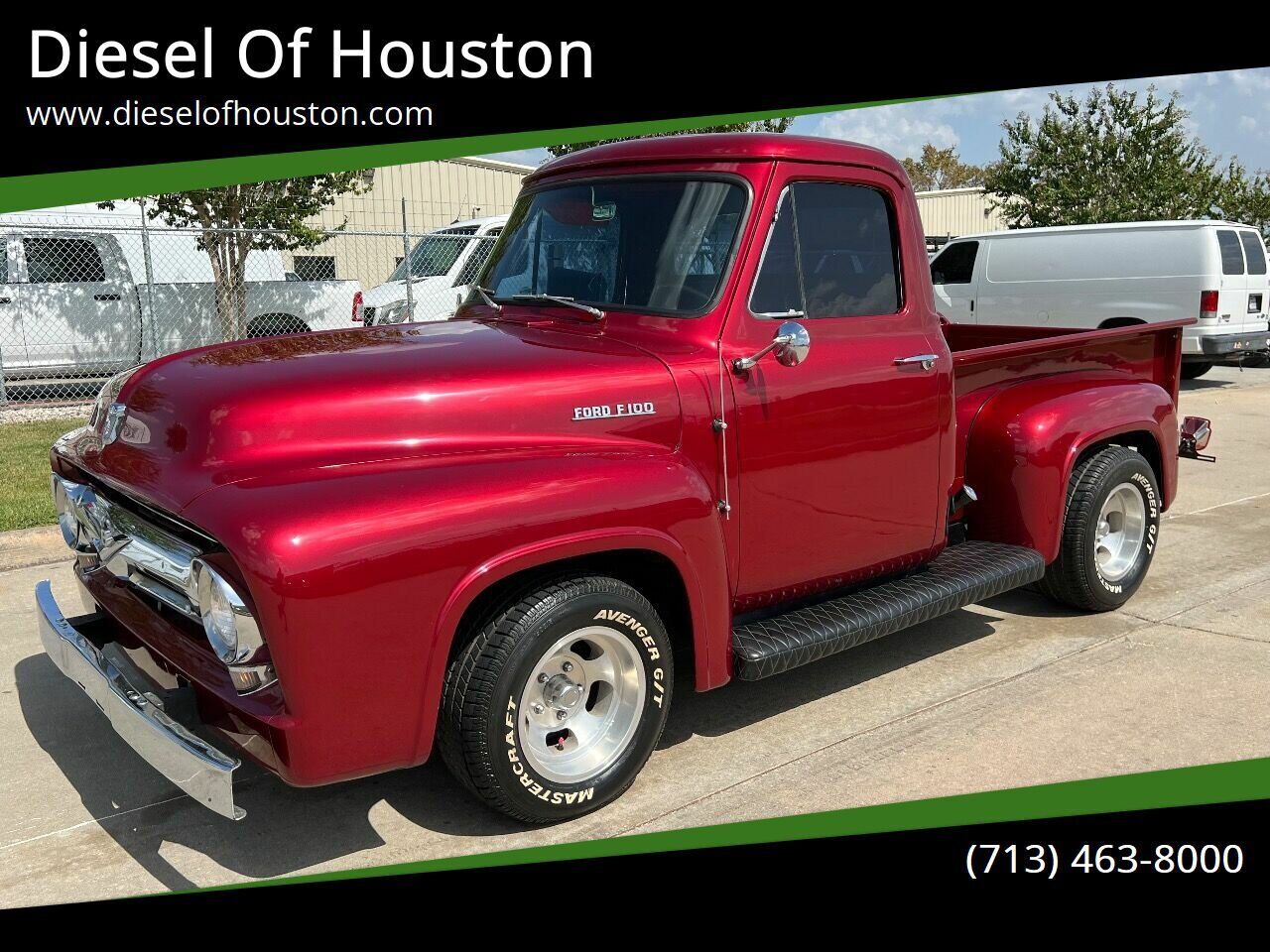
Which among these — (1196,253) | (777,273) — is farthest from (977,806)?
(1196,253)

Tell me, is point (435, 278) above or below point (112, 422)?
above

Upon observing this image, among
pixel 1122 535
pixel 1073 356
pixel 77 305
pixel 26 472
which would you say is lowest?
pixel 1122 535

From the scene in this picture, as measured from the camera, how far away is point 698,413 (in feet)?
12.5

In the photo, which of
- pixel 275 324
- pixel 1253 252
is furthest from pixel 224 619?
pixel 1253 252

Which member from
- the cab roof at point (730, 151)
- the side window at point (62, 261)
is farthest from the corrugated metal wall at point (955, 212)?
the cab roof at point (730, 151)

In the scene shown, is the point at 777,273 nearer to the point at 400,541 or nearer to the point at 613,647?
the point at 613,647

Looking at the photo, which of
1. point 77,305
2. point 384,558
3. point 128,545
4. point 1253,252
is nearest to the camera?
point 384,558

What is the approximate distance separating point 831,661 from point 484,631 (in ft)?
7.32

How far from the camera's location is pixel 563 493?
130 inches

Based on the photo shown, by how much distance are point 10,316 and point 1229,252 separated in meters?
14.8

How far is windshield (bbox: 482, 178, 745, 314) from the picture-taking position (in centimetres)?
403

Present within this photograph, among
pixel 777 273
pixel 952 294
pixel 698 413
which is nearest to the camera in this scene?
pixel 698 413

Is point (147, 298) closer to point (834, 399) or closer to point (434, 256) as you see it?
point (434, 256)

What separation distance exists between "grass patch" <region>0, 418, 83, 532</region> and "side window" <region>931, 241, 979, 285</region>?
12.1 metres
